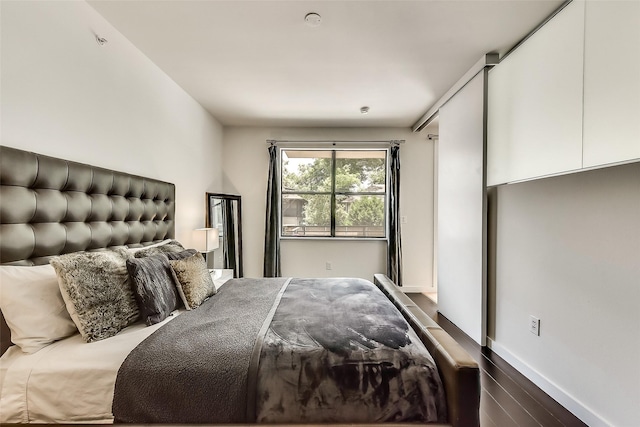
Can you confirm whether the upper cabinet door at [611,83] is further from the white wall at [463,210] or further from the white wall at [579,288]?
the white wall at [463,210]

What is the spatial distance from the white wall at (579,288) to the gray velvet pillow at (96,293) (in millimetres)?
2510

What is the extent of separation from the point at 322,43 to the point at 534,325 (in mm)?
2586

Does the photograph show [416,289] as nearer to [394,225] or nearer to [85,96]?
[394,225]

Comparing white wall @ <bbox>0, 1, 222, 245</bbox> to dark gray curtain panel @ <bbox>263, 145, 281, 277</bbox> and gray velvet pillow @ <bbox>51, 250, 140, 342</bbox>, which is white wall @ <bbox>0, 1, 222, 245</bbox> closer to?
gray velvet pillow @ <bbox>51, 250, 140, 342</bbox>

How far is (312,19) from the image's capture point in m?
1.87

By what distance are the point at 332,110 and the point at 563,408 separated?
3.38 metres

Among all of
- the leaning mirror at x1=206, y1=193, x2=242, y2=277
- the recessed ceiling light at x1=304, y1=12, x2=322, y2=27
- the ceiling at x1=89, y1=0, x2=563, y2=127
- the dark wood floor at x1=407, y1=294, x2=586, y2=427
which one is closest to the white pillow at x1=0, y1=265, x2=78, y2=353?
the ceiling at x1=89, y1=0, x2=563, y2=127

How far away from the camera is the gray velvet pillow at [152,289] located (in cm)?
150

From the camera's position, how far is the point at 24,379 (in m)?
1.11

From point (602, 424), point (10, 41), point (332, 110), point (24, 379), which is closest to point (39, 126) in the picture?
point (10, 41)

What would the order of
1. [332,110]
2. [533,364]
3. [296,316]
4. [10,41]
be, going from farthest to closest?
[332,110], [533,364], [296,316], [10,41]

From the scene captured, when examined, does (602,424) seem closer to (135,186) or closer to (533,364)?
(533,364)

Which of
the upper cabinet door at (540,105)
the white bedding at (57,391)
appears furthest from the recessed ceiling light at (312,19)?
the white bedding at (57,391)

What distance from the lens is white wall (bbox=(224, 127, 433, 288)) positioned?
4.29 metres
